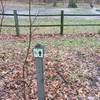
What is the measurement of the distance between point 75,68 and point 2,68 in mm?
1620

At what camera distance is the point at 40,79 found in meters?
3.95

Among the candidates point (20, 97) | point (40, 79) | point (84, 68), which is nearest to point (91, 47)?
point (84, 68)

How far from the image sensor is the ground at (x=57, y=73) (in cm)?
503

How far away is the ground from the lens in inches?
198

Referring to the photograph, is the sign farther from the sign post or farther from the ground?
the ground

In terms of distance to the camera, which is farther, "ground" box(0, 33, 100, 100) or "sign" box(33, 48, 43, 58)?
"ground" box(0, 33, 100, 100)

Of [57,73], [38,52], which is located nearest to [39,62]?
[38,52]

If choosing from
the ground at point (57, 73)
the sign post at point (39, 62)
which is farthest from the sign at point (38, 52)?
the ground at point (57, 73)

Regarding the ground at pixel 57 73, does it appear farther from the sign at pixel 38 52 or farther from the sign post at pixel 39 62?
the sign at pixel 38 52

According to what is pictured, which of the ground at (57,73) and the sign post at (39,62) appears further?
the ground at (57,73)

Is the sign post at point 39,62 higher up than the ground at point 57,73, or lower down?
higher up

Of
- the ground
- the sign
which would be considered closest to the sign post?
the sign

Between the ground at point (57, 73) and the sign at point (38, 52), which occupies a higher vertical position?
the sign at point (38, 52)

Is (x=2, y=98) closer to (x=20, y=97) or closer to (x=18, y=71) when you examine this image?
(x=20, y=97)
